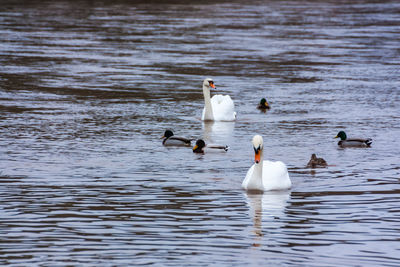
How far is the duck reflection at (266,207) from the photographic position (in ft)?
42.8

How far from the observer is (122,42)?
156ft

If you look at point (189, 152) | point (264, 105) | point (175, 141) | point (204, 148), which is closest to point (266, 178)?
point (204, 148)

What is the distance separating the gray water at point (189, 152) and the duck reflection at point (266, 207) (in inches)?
1.4

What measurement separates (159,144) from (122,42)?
27.3m

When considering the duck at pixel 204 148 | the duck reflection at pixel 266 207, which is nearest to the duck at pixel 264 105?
the duck at pixel 204 148

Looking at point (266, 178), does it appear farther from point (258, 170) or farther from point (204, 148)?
point (204, 148)

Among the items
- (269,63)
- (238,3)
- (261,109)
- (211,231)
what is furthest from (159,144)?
(238,3)

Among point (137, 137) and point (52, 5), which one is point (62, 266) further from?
point (52, 5)

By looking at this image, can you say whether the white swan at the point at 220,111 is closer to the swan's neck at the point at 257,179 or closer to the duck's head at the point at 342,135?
the duck's head at the point at 342,135

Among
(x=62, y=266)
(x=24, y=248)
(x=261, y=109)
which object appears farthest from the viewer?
(x=261, y=109)

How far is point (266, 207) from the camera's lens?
14.4 m

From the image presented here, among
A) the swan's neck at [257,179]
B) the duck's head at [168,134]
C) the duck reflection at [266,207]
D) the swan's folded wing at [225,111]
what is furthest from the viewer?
the swan's folded wing at [225,111]

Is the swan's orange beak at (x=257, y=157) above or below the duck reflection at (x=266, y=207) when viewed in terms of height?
above

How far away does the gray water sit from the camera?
38.7 feet
